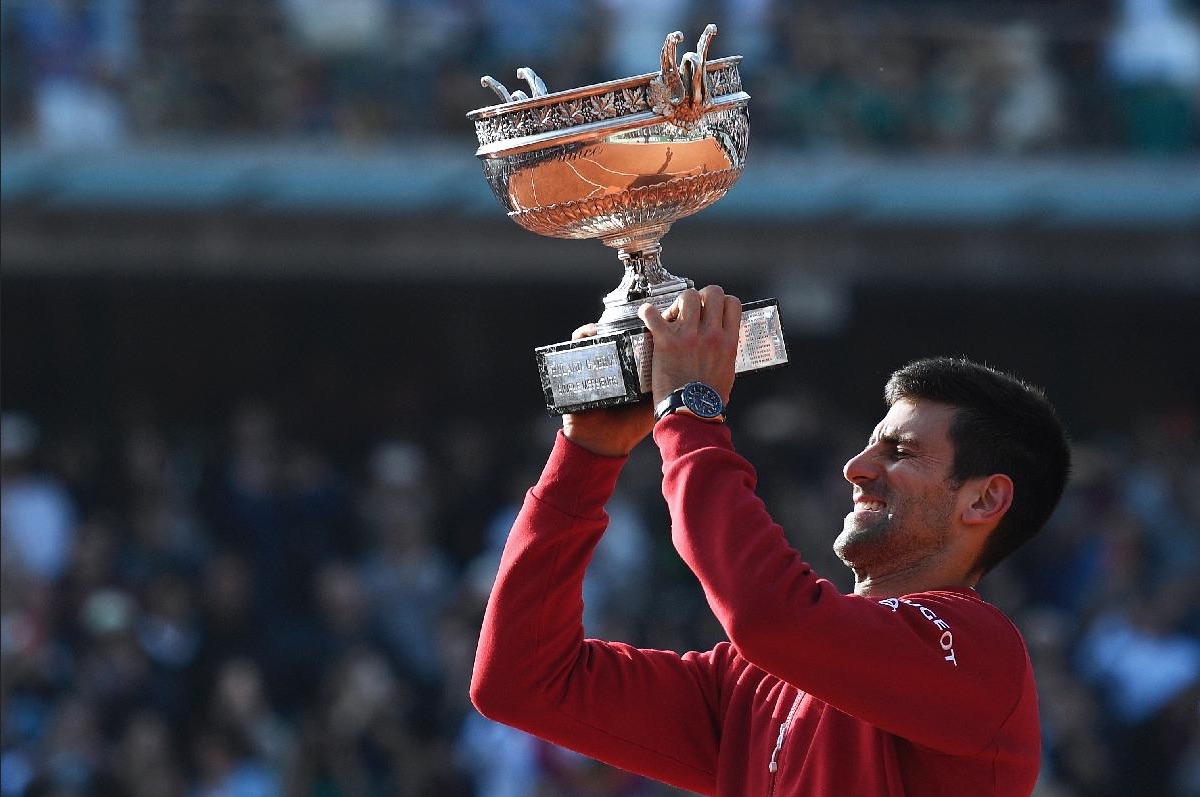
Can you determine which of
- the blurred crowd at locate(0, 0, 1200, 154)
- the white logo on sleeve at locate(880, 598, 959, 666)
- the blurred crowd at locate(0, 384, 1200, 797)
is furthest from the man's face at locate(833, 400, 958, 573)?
the blurred crowd at locate(0, 0, 1200, 154)

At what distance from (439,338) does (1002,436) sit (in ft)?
35.2

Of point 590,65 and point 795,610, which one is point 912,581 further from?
point 590,65

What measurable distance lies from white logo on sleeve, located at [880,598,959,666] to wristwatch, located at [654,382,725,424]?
331 millimetres

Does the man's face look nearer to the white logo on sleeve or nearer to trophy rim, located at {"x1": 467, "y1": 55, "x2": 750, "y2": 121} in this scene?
the white logo on sleeve

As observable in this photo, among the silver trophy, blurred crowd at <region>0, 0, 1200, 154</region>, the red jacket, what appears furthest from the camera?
blurred crowd at <region>0, 0, 1200, 154</region>

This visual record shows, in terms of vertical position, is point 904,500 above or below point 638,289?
below

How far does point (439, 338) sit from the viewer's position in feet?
45.0

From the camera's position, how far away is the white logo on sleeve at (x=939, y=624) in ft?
9.47

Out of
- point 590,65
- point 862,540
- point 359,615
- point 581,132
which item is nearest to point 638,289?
point 581,132

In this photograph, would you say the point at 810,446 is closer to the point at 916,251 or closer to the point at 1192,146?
the point at 916,251

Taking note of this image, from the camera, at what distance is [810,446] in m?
11.6

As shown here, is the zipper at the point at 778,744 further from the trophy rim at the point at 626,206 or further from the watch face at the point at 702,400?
the trophy rim at the point at 626,206

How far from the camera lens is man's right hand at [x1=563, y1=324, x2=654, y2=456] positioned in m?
Result: 3.09

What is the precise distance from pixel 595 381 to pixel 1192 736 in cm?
679
